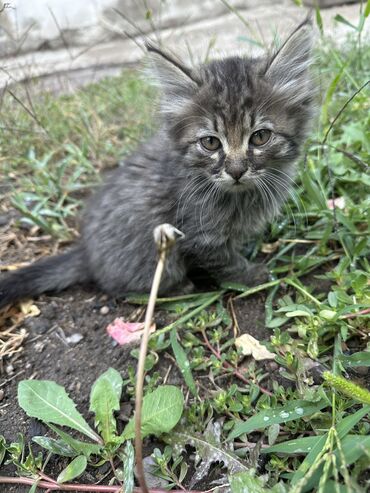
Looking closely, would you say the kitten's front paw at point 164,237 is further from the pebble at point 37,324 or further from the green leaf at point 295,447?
the pebble at point 37,324

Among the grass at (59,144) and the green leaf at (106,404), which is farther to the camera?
the grass at (59,144)

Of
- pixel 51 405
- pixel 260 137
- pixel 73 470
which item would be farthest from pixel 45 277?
pixel 260 137

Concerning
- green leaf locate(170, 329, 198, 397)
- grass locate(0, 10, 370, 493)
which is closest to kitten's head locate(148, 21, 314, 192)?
grass locate(0, 10, 370, 493)

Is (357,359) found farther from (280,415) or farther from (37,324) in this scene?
(37,324)

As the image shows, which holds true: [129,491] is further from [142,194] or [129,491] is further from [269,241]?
[269,241]

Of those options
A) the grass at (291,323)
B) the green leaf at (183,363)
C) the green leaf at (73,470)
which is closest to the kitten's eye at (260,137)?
the grass at (291,323)

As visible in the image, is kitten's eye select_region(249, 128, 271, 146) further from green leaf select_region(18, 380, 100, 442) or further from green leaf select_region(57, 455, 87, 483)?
green leaf select_region(57, 455, 87, 483)
